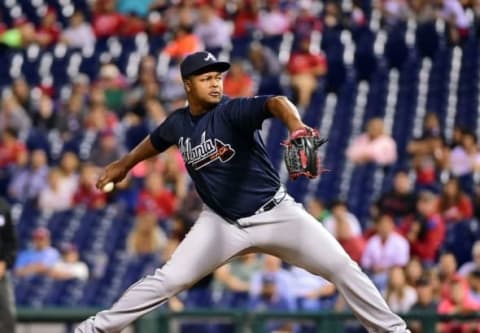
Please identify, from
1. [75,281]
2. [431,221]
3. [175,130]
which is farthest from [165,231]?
[175,130]

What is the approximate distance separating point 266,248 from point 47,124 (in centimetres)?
887

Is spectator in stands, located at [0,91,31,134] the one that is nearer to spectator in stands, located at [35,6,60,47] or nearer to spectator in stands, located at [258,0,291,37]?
spectator in stands, located at [35,6,60,47]

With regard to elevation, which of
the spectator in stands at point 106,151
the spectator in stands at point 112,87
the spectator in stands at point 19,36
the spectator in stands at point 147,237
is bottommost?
the spectator in stands at point 147,237

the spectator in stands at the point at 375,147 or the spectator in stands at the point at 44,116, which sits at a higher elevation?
the spectator in stands at the point at 44,116

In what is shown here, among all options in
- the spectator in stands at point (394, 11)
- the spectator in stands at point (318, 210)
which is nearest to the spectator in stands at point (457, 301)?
the spectator in stands at point (318, 210)

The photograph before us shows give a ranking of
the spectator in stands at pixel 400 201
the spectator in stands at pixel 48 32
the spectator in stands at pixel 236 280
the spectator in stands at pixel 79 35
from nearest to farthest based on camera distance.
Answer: the spectator in stands at pixel 236 280
the spectator in stands at pixel 400 201
the spectator in stands at pixel 79 35
the spectator in stands at pixel 48 32

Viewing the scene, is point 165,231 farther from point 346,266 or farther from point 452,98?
point 346,266

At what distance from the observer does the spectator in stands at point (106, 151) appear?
1292 cm

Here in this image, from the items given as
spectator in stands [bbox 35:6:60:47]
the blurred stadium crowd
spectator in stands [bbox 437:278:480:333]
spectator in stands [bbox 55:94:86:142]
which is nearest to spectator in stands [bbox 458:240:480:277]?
the blurred stadium crowd

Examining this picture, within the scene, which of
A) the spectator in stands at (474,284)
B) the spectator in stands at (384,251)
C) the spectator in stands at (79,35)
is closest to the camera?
the spectator in stands at (474,284)

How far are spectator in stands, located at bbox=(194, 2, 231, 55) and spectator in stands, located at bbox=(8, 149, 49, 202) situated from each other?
9.71 ft

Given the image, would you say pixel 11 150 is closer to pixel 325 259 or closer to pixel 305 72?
pixel 305 72

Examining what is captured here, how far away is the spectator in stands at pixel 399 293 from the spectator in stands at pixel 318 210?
5.41 ft

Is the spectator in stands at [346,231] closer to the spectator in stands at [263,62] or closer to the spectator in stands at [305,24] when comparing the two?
the spectator in stands at [263,62]
